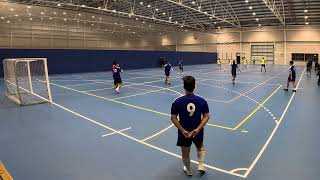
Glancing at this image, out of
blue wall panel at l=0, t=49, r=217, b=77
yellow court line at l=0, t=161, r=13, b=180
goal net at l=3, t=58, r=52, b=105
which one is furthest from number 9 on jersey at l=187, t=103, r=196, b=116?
blue wall panel at l=0, t=49, r=217, b=77

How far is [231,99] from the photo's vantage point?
43.7 ft

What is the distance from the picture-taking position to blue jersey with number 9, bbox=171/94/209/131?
14.8 ft

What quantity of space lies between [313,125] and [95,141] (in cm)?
681

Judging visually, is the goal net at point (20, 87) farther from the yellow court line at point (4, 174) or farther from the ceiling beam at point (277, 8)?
the ceiling beam at point (277, 8)

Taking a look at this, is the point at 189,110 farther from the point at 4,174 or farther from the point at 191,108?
the point at 4,174

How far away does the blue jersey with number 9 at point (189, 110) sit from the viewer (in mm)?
4496

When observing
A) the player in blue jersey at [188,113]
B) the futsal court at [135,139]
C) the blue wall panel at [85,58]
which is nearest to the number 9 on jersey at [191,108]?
the player in blue jersey at [188,113]

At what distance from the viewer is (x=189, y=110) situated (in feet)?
14.8

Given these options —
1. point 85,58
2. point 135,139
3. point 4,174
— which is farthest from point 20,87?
point 85,58

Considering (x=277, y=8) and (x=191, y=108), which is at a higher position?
(x=277, y=8)

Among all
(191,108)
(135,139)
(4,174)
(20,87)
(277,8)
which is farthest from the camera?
(277,8)

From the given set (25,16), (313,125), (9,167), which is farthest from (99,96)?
(25,16)

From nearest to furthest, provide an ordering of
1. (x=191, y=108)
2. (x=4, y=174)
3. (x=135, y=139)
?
(x=191, y=108) < (x=4, y=174) < (x=135, y=139)

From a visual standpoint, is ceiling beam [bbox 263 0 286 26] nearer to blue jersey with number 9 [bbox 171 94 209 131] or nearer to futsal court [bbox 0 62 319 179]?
futsal court [bbox 0 62 319 179]
